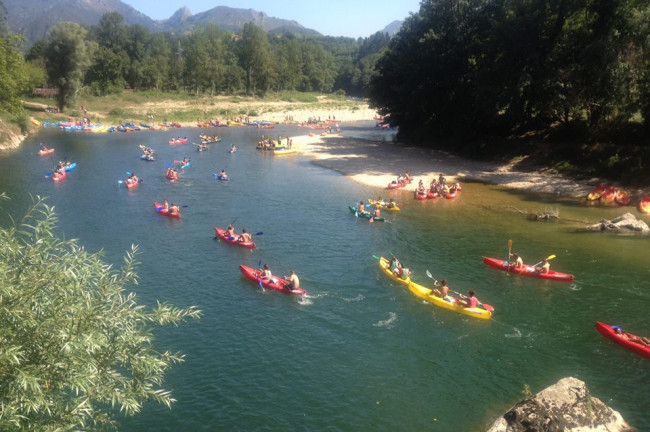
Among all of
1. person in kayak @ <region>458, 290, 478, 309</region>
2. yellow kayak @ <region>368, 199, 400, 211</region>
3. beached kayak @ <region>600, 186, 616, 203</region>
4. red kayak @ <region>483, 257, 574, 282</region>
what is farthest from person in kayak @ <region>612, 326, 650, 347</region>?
beached kayak @ <region>600, 186, 616, 203</region>

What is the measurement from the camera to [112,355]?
8.80 meters

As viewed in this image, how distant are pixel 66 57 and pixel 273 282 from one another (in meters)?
76.8

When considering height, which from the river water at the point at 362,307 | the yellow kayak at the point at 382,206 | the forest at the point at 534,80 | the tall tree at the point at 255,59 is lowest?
the river water at the point at 362,307

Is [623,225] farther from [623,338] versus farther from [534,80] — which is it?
[534,80]

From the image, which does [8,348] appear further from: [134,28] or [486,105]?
[134,28]

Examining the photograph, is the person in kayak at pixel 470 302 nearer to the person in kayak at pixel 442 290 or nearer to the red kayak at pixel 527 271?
the person in kayak at pixel 442 290

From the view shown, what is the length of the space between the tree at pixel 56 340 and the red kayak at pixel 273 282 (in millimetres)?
12952

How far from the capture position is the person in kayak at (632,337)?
57.6 feet

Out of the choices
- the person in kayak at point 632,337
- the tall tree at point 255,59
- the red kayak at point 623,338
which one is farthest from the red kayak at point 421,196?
the tall tree at point 255,59

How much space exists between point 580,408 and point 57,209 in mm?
33830

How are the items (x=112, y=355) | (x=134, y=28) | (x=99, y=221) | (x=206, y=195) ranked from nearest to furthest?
(x=112, y=355) → (x=99, y=221) → (x=206, y=195) → (x=134, y=28)

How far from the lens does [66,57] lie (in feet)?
263

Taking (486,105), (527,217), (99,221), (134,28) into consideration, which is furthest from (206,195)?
(134,28)

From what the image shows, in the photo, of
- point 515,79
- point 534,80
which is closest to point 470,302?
point 534,80
